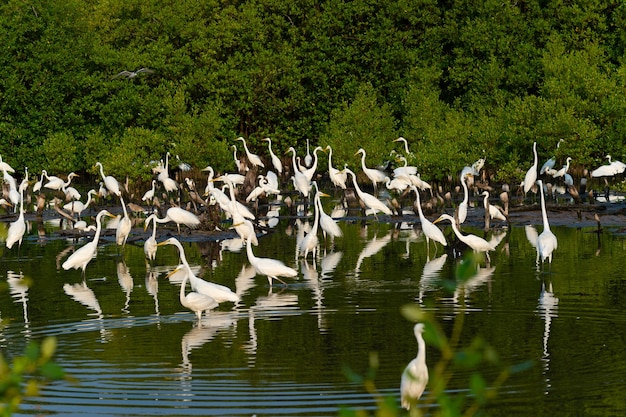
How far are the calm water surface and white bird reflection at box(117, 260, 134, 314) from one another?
0.04 m

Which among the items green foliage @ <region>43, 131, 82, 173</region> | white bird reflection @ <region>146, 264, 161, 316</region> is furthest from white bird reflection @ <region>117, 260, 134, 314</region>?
green foliage @ <region>43, 131, 82, 173</region>

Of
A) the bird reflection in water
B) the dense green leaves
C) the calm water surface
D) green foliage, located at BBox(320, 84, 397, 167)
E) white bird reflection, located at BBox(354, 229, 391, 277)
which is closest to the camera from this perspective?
the calm water surface

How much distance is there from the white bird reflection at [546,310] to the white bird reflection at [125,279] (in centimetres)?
576

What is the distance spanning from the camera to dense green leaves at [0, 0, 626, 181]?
47125 mm

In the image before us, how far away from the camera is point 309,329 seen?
571 inches

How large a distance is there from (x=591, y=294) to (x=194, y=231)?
1293 centimetres

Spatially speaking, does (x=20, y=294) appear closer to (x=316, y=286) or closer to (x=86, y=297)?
(x=86, y=297)

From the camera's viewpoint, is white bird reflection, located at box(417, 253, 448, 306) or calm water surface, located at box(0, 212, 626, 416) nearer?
calm water surface, located at box(0, 212, 626, 416)

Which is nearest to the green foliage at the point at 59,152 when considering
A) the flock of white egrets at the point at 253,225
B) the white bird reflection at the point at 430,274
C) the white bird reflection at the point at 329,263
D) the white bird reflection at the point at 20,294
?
the flock of white egrets at the point at 253,225

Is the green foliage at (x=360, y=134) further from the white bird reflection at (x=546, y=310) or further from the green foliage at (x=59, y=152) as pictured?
the white bird reflection at (x=546, y=310)

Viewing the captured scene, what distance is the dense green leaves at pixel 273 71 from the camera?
4712cm

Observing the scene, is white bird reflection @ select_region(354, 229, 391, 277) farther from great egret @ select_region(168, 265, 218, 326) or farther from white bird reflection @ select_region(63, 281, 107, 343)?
great egret @ select_region(168, 265, 218, 326)

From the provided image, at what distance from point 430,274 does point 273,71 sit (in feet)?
107

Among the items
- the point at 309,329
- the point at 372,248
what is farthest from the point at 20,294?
the point at 372,248
